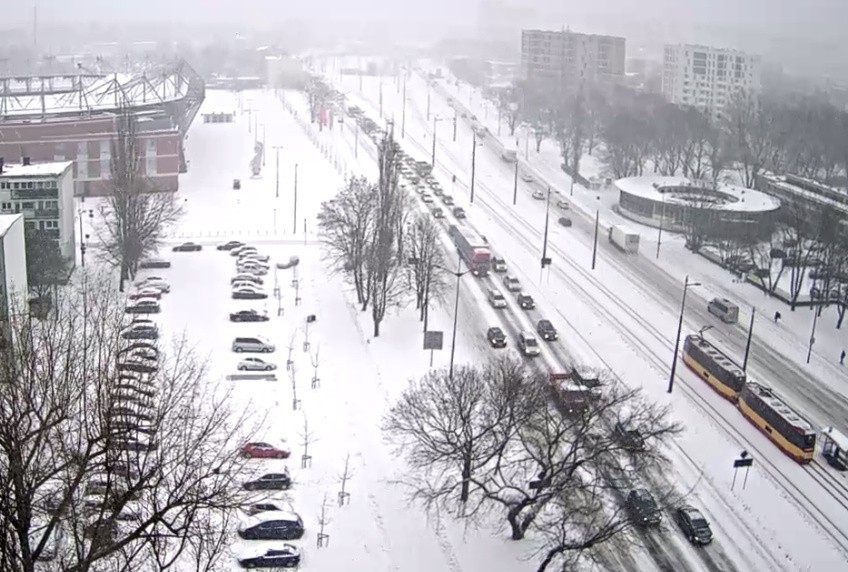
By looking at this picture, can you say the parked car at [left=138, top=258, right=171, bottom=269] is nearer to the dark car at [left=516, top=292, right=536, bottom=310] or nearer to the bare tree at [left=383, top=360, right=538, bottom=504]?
the dark car at [left=516, top=292, right=536, bottom=310]

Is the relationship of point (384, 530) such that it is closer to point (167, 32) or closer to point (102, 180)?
point (102, 180)

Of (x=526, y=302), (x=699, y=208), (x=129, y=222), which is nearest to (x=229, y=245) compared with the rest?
(x=129, y=222)

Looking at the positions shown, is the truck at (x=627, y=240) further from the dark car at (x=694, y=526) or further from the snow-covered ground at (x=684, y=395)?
the dark car at (x=694, y=526)

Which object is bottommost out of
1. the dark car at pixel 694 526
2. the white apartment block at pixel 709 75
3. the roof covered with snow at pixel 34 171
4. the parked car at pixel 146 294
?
the dark car at pixel 694 526

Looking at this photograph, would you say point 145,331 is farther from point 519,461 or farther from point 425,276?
point 519,461

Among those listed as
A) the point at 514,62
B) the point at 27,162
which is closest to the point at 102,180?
the point at 27,162

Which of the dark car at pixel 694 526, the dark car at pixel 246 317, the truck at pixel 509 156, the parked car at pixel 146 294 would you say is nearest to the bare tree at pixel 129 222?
the parked car at pixel 146 294

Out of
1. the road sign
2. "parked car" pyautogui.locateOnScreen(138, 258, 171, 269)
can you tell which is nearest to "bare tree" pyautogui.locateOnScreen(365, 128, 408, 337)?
the road sign
